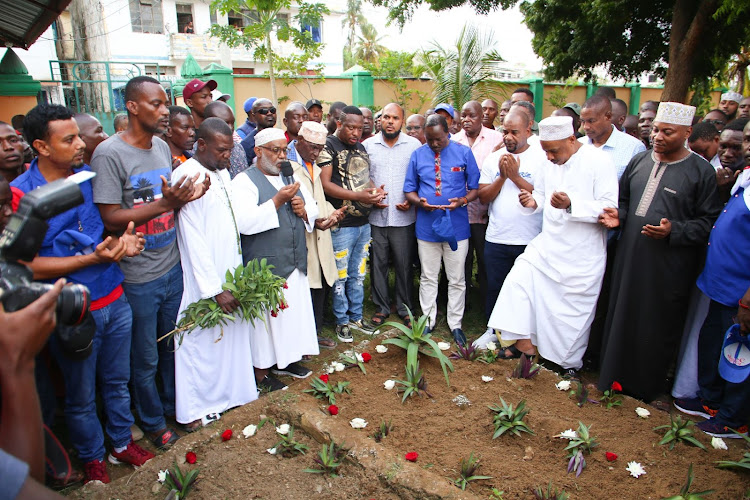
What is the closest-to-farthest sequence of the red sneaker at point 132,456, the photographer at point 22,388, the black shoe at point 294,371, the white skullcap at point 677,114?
1. the photographer at point 22,388
2. the red sneaker at point 132,456
3. the white skullcap at point 677,114
4. the black shoe at point 294,371

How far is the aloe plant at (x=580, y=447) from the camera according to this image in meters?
2.86

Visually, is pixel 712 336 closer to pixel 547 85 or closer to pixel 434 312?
pixel 434 312

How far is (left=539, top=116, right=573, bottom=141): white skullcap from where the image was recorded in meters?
4.28

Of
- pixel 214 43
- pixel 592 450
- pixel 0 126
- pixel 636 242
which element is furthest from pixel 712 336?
pixel 214 43

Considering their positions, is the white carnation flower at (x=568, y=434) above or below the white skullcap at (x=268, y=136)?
below

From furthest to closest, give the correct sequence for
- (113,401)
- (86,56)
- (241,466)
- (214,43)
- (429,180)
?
1. (214,43)
2. (86,56)
3. (429,180)
4. (113,401)
5. (241,466)

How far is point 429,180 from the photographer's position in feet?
17.4

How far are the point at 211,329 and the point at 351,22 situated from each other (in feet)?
129

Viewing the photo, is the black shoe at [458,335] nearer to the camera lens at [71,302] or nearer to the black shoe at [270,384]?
the black shoe at [270,384]

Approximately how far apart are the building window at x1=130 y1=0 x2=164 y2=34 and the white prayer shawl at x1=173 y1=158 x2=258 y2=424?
2647cm

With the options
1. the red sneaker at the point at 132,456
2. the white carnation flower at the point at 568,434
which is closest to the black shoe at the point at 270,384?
the red sneaker at the point at 132,456

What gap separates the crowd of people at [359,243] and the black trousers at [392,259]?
3 cm

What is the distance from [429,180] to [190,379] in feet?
9.72

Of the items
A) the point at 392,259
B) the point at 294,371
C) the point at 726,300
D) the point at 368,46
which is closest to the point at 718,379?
the point at 726,300
